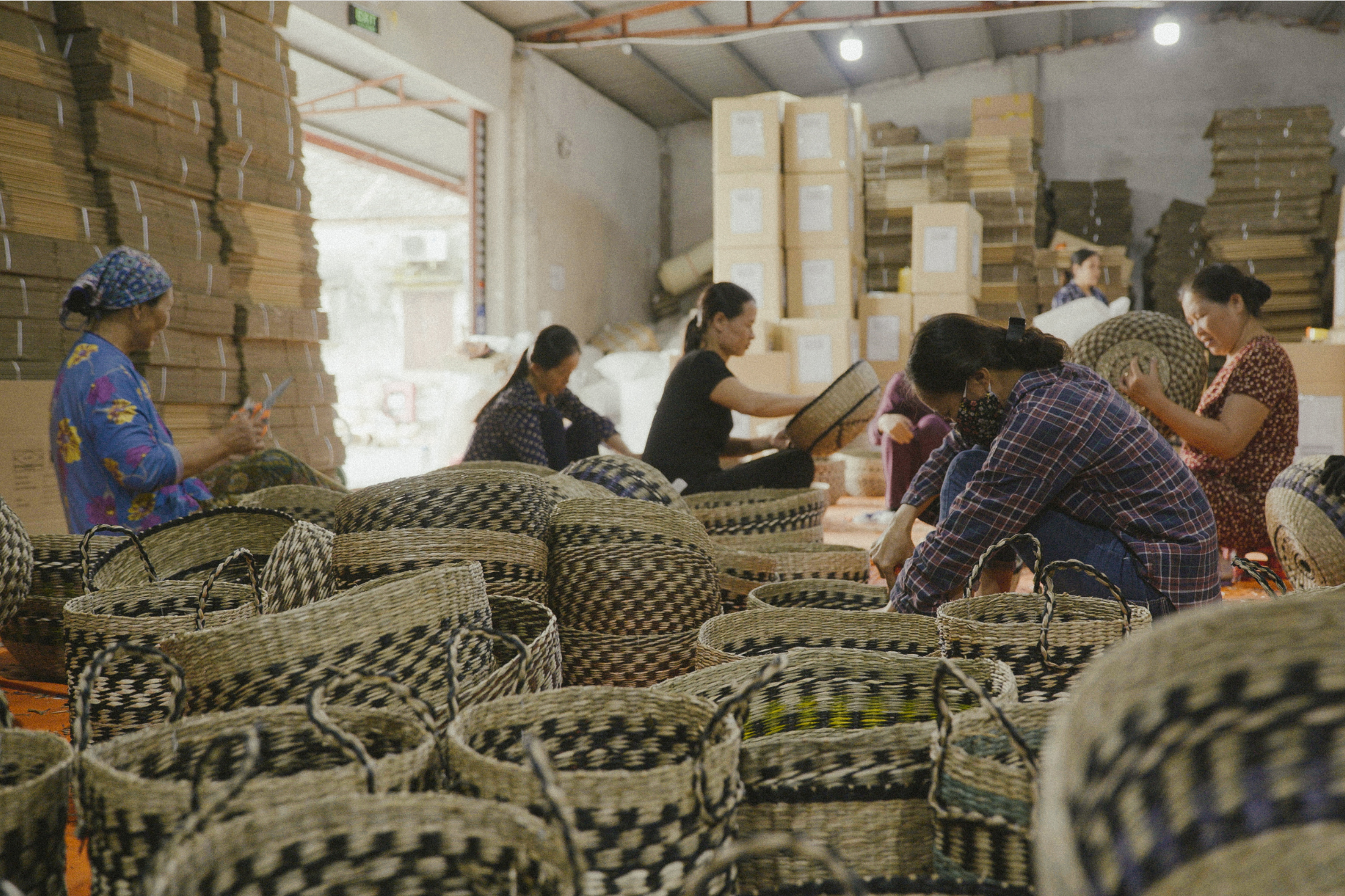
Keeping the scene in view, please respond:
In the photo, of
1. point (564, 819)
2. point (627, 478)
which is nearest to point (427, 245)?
point (627, 478)

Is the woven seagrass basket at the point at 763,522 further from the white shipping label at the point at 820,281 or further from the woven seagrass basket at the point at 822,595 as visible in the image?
the white shipping label at the point at 820,281

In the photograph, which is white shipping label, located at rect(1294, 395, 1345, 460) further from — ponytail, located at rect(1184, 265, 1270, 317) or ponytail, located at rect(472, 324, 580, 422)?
ponytail, located at rect(472, 324, 580, 422)

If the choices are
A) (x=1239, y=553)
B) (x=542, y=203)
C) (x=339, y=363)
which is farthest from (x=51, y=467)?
(x=339, y=363)

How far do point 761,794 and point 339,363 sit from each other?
12.5 m

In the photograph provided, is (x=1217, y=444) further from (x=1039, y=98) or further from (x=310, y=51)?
(x=1039, y=98)

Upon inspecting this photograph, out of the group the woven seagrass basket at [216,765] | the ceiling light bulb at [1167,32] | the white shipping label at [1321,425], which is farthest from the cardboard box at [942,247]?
the woven seagrass basket at [216,765]

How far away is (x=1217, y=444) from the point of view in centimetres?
307

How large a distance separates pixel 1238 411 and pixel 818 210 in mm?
3574

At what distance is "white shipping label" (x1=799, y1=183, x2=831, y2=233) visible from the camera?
20.5 feet

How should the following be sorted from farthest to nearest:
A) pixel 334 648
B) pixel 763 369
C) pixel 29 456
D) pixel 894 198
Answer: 1. pixel 894 198
2. pixel 763 369
3. pixel 29 456
4. pixel 334 648

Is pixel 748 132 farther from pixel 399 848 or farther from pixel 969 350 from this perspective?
pixel 399 848

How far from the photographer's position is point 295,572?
135 cm

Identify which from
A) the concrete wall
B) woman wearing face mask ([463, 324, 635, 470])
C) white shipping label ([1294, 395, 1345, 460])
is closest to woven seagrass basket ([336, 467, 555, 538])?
woman wearing face mask ([463, 324, 635, 470])

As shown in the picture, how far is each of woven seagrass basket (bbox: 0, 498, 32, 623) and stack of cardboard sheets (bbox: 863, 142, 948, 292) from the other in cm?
683
